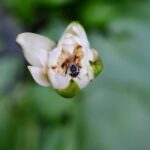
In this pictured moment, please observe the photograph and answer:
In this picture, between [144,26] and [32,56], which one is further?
[144,26]

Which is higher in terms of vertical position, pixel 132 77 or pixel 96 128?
pixel 132 77

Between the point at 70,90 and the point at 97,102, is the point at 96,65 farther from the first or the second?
the point at 97,102

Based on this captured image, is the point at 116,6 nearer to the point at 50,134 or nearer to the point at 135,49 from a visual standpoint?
the point at 135,49

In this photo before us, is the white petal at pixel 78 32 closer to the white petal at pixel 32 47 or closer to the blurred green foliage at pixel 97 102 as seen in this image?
the white petal at pixel 32 47


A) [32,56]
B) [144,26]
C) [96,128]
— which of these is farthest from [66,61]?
[144,26]

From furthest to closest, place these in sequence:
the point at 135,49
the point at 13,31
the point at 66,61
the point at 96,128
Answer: the point at 13,31 < the point at 135,49 < the point at 96,128 < the point at 66,61

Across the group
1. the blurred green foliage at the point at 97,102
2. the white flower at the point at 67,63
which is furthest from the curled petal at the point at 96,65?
the blurred green foliage at the point at 97,102

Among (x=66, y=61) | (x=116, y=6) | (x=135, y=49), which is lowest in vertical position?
(x=66, y=61)

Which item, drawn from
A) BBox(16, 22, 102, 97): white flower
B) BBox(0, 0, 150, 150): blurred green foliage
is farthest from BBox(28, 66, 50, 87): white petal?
BBox(0, 0, 150, 150): blurred green foliage
